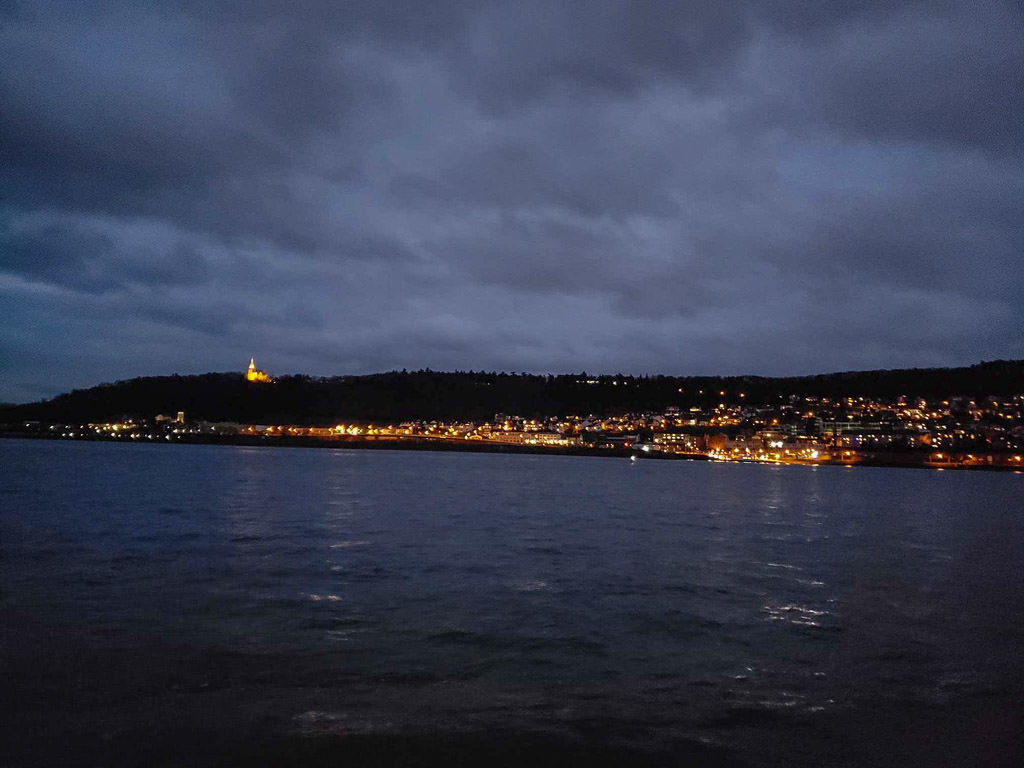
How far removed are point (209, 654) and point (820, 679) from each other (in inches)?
277

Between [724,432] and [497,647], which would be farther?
[724,432]

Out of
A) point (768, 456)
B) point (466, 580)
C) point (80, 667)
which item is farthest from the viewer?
point (768, 456)

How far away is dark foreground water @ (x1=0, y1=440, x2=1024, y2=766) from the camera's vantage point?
6488 millimetres

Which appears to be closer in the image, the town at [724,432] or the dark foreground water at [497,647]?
the dark foreground water at [497,647]

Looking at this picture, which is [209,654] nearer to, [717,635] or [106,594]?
[106,594]

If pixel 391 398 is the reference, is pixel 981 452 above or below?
below

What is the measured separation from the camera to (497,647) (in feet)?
31.8

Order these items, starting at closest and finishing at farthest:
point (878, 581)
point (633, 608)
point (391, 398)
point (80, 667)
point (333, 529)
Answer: point (80, 667) → point (633, 608) → point (878, 581) → point (333, 529) → point (391, 398)

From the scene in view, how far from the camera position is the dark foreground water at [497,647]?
6.49m

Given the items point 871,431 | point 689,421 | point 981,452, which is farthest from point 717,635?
point 689,421

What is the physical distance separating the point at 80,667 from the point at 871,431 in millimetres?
133123

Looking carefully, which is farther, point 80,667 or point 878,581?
point 878,581

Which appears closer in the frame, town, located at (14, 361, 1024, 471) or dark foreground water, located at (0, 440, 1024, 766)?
dark foreground water, located at (0, 440, 1024, 766)

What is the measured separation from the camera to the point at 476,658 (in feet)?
30.0
